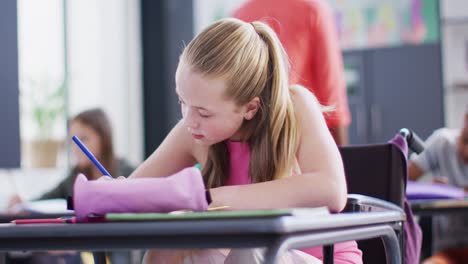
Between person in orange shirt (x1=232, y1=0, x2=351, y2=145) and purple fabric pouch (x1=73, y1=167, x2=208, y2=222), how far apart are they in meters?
1.32

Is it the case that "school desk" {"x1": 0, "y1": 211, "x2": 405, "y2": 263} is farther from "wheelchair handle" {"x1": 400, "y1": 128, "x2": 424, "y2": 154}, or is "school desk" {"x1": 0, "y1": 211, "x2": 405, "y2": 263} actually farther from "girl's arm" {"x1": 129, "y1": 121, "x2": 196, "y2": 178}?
"wheelchair handle" {"x1": 400, "y1": 128, "x2": 424, "y2": 154}

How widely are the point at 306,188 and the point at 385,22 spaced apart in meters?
5.41

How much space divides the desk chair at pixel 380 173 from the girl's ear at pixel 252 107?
519mm

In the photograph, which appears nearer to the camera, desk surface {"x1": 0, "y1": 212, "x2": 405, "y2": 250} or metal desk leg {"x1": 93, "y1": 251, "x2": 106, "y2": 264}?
desk surface {"x1": 0, "y1": 212, "x2": 405, "y2": 250}

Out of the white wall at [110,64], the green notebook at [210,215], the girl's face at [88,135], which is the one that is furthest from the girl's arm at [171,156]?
the white wall at [110,64]

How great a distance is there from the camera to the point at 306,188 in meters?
1.22

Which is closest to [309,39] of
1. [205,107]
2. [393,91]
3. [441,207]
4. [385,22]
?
[441,207]

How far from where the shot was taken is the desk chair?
1802 mm

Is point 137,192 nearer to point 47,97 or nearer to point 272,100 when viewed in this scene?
point 272,100

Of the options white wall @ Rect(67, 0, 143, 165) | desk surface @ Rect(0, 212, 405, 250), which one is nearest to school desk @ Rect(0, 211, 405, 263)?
desk surface @ Rect(0, 212, 405, 250)

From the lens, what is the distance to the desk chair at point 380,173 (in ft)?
5.91

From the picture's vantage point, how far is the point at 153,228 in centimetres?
91

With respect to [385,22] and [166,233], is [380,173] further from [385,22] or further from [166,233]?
[385,22]

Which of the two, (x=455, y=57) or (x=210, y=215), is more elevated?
(x=455, y=57)
